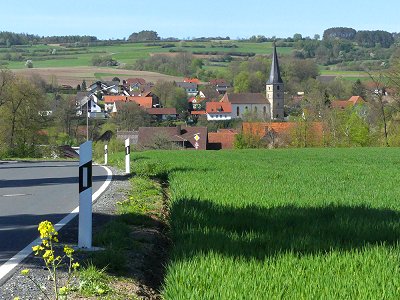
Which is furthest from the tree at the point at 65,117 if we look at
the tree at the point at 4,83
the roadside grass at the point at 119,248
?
the roadside grass at the point at 119,248

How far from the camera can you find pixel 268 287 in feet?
17.2

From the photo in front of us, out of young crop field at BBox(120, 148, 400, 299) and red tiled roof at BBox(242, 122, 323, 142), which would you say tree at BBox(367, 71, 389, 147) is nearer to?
red tiled roof at BBox(242, 122, 323, 142)

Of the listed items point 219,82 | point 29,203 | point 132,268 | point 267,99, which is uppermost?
point 132,268

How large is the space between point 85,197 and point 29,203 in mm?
5261

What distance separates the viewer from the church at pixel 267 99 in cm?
14400

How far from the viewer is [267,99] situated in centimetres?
14850

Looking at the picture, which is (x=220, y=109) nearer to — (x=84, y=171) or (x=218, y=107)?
(x=218, y=107)

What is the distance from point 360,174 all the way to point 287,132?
53804mm

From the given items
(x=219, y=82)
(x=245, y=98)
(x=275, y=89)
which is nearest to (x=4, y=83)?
(x=275, y=89)

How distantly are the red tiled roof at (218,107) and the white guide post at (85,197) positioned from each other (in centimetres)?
13797

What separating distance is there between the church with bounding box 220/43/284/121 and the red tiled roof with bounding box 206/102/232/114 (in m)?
0.84

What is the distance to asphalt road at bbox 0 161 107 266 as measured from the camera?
8.68m

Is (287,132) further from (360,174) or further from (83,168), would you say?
(83,168)

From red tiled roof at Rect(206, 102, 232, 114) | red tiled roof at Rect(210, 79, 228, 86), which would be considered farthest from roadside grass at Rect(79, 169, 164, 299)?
red tiled roof at Rect(210, 79, 228, 86)
